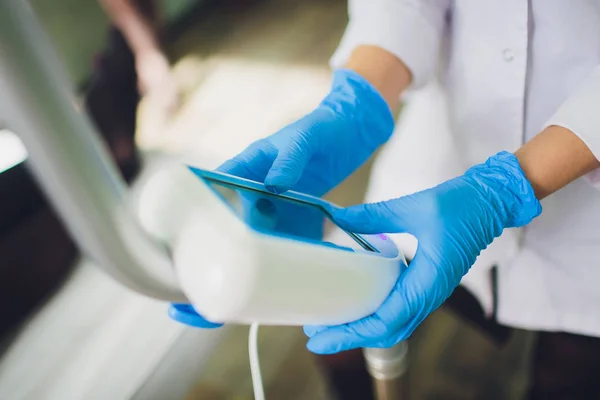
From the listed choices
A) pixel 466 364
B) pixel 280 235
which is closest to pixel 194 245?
pixel 280 235

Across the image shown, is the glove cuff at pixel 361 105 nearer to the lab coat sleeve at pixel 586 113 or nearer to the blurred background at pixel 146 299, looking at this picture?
the lab coat sleeve at pixel 586 113

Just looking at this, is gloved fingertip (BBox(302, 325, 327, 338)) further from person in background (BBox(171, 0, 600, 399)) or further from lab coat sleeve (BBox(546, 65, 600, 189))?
lab coat sleeve (BBox(546, 65, 600, 189))

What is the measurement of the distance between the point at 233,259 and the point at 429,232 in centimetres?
23

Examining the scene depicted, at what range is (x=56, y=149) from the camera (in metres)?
0.23

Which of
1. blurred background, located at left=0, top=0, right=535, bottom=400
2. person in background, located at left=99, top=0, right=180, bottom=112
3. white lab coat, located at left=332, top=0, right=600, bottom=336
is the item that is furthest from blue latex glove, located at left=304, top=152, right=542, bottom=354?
person in background, located at left=99, top=0, right=180, bottom=112

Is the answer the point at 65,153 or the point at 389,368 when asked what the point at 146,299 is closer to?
the point at 389,368

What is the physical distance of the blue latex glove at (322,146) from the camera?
0.50 meters

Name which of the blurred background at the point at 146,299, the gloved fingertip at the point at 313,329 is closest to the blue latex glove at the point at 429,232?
the gloved fingertip at the point at 313,329

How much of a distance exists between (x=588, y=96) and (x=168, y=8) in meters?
1.11

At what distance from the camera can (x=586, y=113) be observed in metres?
0.50

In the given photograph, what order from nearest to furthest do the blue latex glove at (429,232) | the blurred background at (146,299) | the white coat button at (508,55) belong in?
the blue latex glove at (429,232), the white coat button at (508,55), the blurred background at (146,299)

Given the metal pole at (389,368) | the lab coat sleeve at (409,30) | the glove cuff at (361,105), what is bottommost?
the metal pole at (389,368)

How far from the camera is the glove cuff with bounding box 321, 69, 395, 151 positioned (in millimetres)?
598

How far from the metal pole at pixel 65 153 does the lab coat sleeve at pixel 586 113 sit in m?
0.43
